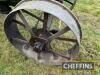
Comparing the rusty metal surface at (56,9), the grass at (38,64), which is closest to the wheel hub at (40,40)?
the grass at (38,64)

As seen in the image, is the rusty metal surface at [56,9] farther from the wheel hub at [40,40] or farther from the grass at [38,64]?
the grass at [38,64]

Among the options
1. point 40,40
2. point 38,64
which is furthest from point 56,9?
point 38,64

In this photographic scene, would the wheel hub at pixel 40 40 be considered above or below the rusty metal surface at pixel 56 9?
below

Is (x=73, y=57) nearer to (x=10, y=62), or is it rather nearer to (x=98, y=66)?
(x=98, y=66)

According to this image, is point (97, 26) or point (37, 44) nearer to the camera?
point (37, 44)

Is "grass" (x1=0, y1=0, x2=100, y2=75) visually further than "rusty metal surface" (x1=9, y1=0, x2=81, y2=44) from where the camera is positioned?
Yes

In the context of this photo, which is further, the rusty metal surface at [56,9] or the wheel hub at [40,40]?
the wheel hub at [40,40]

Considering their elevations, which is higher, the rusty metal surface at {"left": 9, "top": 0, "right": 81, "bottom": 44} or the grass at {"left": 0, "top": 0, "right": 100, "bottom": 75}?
the rusty metal surface at {"left": 9, "top": 0, "right": 81, "bottom": 44}

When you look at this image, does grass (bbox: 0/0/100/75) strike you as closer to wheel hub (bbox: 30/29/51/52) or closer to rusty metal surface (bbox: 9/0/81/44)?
wheel hub (bbox: 30/29/51/52)

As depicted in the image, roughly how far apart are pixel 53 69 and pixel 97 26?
6.29ft

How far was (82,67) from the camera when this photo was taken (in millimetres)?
4629

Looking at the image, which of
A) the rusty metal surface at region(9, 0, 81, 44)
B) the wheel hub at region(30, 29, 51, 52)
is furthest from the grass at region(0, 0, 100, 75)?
the rusty metal surface at region(9, 0, 81, 44)

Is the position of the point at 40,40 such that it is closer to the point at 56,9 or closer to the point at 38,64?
the point at 38,64

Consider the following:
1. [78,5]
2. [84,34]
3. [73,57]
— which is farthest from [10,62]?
[78,5]
